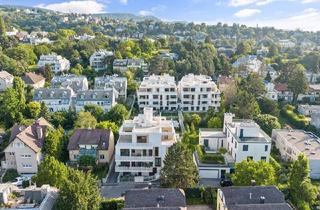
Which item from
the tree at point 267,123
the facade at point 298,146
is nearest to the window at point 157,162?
the facade at point 298,146

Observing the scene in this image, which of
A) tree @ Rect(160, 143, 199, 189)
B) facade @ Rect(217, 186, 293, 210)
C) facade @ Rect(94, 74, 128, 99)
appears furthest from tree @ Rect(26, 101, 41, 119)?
facade @ Rect(217, 186, 293, 210)

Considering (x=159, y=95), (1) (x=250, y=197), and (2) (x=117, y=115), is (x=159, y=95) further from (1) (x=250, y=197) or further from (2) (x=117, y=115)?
(1) (x=250, y=197)

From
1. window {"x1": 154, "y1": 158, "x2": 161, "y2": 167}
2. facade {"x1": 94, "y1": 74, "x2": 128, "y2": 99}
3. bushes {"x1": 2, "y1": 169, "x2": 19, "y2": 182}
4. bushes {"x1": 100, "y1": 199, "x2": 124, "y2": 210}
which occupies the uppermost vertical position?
facade {"x1": 94, "y1": 74, "x2": 128, "y2": 99}

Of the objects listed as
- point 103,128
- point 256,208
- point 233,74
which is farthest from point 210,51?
point 256,208

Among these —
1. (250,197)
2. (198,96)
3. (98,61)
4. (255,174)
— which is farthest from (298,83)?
(98,61)

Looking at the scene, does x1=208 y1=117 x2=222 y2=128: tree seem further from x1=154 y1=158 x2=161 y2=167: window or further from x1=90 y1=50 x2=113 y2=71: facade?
x1=90 y1=50 x2=113 y2=71: facade
